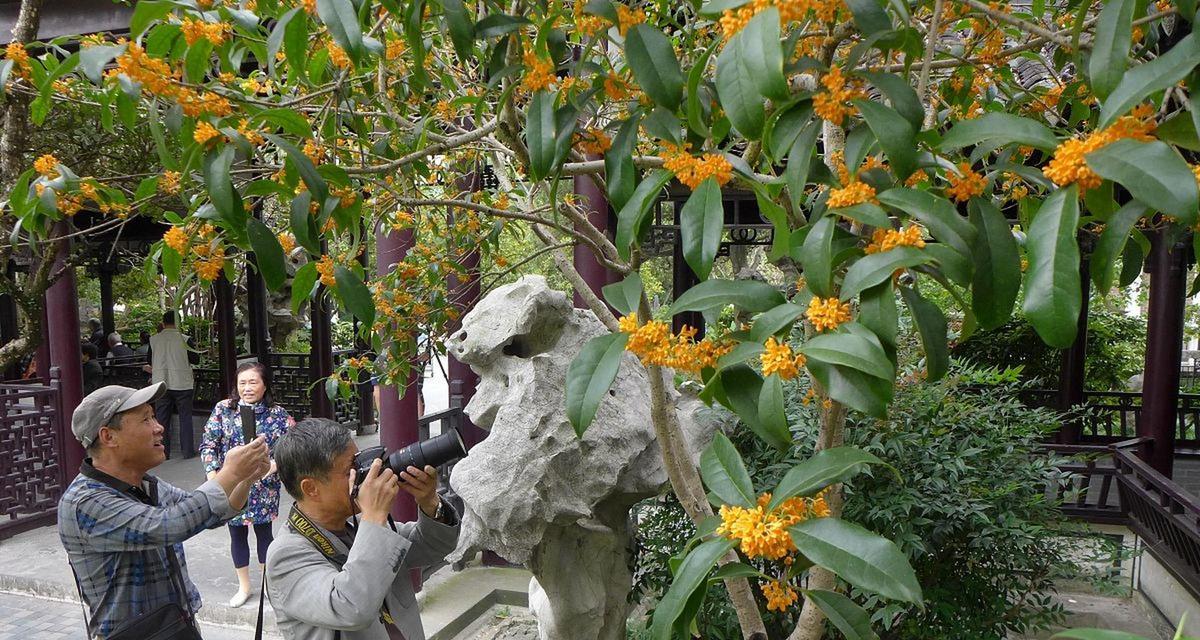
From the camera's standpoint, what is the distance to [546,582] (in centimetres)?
290

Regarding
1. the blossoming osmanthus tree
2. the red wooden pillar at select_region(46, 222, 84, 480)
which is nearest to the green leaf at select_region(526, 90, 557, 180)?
the blossoming osmanthus tree

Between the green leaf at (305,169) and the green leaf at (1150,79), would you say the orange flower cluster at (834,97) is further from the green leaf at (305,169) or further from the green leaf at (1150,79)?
the green leaf at (305,169)

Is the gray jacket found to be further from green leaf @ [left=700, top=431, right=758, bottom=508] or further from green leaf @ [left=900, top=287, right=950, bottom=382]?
green leaf @ [left=900, top=287, right=950, bottom=382]

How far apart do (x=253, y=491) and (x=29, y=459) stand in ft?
7.87

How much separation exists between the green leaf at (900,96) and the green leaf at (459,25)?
607mm

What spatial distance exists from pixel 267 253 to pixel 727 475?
82 cm

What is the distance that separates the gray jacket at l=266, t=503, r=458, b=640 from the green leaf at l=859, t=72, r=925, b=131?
122cm

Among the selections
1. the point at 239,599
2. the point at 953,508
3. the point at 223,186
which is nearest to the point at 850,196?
the point at 223,186

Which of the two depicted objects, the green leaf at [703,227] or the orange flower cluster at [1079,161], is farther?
the green leaf at [703,227]

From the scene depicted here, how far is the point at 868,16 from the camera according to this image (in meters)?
1.03

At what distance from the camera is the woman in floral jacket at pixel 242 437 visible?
3.77 meters

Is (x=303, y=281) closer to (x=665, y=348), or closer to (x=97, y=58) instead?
(x=97, y=58)

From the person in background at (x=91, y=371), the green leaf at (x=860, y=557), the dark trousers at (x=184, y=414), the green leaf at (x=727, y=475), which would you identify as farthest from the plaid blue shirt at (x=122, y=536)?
the person in background at (x=91, y=371)

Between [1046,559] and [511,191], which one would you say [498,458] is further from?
[1046,559]
